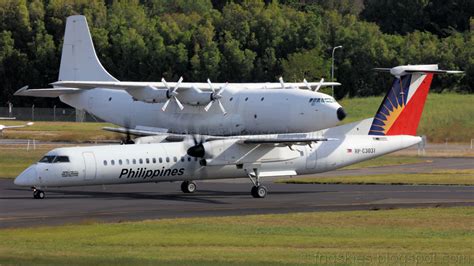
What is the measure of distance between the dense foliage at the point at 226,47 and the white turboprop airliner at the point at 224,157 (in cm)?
5173

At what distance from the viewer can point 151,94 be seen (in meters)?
56.4

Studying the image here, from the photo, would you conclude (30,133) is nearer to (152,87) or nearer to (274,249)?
(152,87)

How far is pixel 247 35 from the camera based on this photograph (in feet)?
365

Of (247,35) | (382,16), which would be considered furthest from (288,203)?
(382,16)

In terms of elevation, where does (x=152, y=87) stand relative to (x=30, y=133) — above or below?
above

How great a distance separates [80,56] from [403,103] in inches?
1034

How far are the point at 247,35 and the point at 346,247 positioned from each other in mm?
86875

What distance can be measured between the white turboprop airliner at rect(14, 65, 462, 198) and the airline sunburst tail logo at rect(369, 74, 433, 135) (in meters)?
0.04

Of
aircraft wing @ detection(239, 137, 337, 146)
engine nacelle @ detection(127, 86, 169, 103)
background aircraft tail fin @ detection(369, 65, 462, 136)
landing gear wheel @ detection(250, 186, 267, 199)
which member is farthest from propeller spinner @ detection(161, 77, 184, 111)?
landing gear wheel @ detection(250, 186, 267, 199)

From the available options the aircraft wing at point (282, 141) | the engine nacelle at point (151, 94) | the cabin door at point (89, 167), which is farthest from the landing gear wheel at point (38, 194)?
the engine nacelle at point (151, 94)

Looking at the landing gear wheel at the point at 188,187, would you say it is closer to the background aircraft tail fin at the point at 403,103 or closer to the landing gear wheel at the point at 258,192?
the landing gear wheel at the point at 258,192

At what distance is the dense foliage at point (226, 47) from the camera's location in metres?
105

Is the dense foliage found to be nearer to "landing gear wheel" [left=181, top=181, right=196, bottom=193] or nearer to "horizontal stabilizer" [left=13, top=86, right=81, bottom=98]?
"horizontal stabilizer" [left=13, top=86, right=81, bottom=98]

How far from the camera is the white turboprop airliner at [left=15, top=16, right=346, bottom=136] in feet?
171
